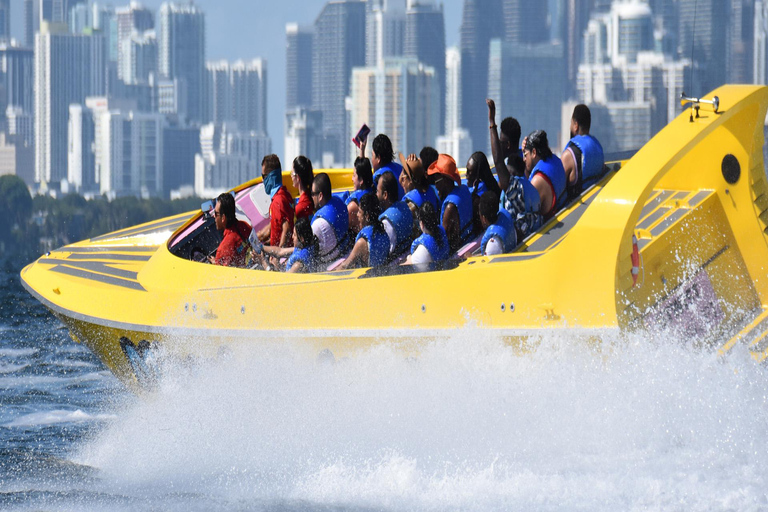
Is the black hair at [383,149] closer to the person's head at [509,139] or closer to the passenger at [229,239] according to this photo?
the person's head at [509,139]

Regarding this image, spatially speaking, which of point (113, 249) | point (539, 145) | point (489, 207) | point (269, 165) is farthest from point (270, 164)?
point (113, 249)

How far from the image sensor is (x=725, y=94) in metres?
5.61

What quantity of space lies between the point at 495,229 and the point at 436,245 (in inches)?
12.9

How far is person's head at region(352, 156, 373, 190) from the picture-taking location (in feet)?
21.5

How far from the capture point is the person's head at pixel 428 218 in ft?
18.9

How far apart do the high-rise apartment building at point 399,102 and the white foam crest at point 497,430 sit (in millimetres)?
170058

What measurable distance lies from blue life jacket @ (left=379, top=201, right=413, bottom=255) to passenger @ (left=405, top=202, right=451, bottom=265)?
0.33 m

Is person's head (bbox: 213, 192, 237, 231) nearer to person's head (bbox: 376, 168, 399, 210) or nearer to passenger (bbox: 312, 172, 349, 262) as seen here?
passenger (bbox: 312, 172, 349, 262)

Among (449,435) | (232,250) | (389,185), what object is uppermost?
(389,185)

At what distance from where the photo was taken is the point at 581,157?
A: 6.67 meters

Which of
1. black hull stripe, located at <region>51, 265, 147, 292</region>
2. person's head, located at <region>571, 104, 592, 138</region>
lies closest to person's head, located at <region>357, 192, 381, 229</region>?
person's head, located at <region>571, 104, 592, 138</region>

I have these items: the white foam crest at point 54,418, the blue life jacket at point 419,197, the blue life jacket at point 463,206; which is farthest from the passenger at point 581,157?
the white foam crest at point 54,418

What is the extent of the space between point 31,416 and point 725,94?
5722mm

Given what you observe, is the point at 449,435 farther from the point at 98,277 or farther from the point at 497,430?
the point at 98,277
